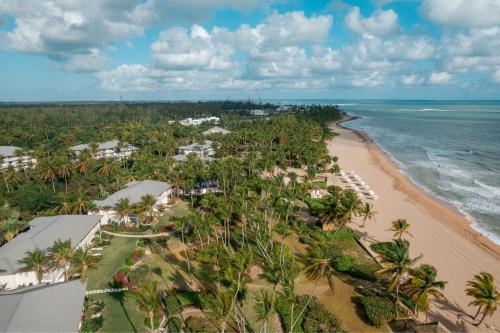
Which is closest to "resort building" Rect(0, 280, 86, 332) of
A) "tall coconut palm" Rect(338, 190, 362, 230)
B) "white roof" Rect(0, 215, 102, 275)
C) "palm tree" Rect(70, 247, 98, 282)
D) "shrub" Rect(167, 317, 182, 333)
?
"palm tree" Rect(70, 247, 98, 282)

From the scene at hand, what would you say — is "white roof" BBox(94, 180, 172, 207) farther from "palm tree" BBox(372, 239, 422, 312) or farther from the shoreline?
the shoreline

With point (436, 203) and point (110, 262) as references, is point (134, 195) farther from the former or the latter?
point (436, 203)

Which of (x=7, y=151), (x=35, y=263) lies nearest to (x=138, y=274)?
(x=35, y=263)

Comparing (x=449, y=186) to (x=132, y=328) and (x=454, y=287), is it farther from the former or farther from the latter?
(x=132, y=328)

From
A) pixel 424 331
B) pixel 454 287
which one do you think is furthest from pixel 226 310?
pixel 454 287

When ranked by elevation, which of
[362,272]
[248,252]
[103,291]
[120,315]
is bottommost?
[120,315]

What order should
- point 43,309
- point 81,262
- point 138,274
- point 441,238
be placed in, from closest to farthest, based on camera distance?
point 43,309 → point 81,262 → point 138,274 → point 441,238
